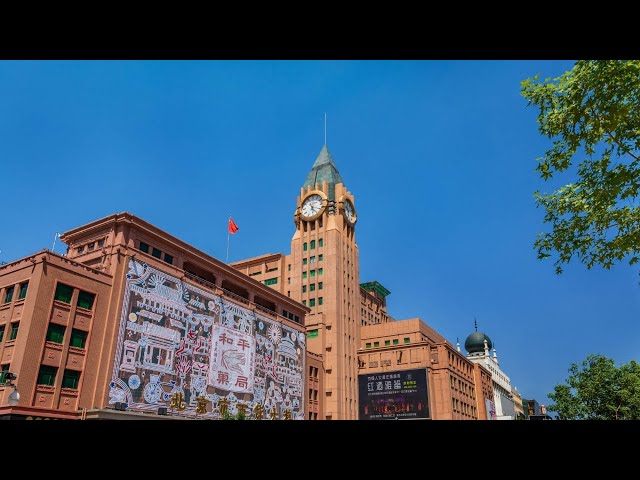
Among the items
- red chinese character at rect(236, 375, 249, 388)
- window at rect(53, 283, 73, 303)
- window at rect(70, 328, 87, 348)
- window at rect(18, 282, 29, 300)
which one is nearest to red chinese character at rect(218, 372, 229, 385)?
red chinese character at rect(236, 375, 249, 388)

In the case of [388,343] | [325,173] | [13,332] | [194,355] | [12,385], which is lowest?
[12,385]

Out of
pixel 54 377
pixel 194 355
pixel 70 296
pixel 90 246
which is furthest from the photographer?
pixel 194 355

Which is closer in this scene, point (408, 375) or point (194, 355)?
point (194, 355)

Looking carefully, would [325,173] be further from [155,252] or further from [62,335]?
[62,335]

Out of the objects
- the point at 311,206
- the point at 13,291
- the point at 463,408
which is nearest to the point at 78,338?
the point at 13,291

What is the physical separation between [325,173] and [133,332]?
5561 centimetres

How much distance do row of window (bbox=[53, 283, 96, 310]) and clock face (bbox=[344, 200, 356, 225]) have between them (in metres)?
52.3

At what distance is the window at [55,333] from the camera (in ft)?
116

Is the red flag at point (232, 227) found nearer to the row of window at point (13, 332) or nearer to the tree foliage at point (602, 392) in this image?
the row of window at point (13, 332)

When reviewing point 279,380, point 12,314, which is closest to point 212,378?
point 279,380

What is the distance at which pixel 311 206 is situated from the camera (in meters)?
86.2

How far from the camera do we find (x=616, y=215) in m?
18.6

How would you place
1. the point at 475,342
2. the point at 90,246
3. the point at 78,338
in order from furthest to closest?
the point at 475,342, the point at 90,246, the point at 78,338
